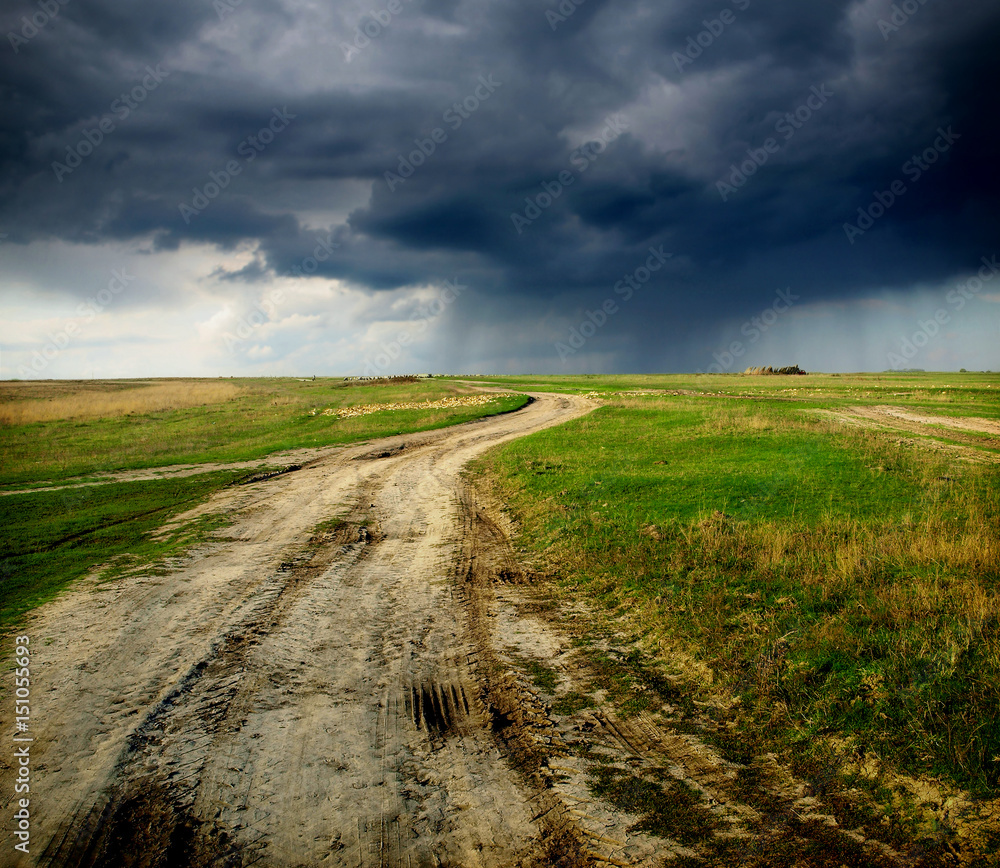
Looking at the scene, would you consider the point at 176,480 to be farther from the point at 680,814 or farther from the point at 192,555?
the point at 680,814

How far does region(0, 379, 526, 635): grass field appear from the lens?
1124 cm

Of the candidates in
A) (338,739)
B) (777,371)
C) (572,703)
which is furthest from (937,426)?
(777,371)

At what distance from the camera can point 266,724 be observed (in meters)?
5.71

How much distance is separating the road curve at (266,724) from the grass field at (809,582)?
244cm

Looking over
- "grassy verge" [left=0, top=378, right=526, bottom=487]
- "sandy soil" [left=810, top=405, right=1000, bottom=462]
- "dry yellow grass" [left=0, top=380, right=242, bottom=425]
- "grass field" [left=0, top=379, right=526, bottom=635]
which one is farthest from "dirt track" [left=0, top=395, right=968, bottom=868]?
"dry yellow grass" [left=0, top=380, right=242, bottom=425]

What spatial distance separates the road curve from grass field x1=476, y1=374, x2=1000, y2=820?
8.00 ft

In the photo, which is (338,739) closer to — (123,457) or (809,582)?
(809,582)

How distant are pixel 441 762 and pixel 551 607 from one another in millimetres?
3966

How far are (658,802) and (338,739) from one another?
3.24 meters

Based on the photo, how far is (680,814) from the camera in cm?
448

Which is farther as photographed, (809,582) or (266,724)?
(809,582)

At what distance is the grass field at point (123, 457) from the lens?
36.9ft

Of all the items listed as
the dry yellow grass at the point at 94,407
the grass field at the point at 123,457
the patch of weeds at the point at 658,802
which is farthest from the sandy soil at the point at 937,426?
the dry yellow grass at the point at 94,407

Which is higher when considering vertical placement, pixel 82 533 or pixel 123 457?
pixel 123 457
